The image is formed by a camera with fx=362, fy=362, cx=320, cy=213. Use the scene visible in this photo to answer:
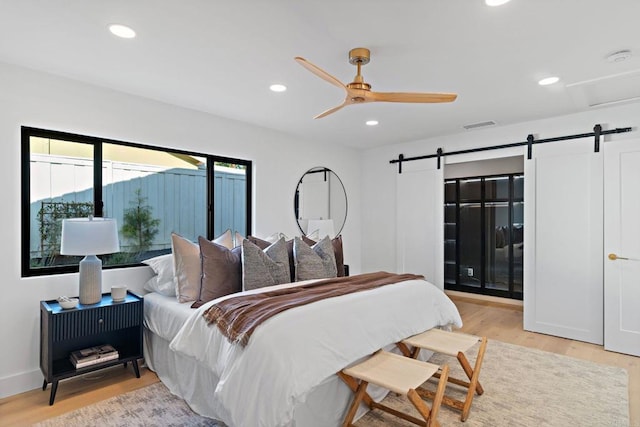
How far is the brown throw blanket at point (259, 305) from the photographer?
82.0 inches

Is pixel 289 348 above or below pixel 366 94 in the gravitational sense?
below

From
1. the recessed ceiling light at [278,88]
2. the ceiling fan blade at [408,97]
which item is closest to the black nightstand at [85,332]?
the recessed ceiling light at [278,88]

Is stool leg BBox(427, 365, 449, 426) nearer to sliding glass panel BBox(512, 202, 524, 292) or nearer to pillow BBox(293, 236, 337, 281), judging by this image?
pillow BBox(293, 236, 337, 281)

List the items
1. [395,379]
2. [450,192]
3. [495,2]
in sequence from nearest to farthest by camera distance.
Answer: [495,2], [395,379], [450,192]

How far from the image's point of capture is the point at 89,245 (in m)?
2.66

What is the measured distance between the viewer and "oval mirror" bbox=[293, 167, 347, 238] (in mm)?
4910

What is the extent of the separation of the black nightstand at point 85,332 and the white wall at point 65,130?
0.15 m

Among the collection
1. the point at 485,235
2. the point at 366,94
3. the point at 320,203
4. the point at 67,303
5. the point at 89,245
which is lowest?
the point at 67,303

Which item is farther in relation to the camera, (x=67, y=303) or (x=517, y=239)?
(x=517, y=239)

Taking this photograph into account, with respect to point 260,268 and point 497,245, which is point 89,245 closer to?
point 260,268

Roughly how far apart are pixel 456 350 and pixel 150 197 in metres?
3.07

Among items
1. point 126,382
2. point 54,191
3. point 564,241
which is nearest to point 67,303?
point 126,382

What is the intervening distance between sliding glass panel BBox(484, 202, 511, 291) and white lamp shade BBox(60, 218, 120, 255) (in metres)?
5.42

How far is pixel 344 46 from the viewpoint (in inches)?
95.0
